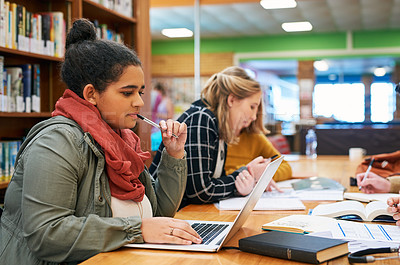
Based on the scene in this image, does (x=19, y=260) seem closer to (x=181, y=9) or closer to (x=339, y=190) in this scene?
(x=339, y=190)

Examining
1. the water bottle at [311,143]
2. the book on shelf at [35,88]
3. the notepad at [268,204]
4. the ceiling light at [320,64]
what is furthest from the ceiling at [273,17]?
the notepad at [268,204]

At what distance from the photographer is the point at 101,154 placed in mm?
1159

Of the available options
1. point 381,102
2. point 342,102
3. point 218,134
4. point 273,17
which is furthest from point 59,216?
point 381,102

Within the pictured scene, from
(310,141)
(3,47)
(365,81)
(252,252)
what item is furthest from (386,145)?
(365,81)

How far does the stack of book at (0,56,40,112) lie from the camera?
2.53 metres

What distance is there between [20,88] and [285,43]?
7535 mm

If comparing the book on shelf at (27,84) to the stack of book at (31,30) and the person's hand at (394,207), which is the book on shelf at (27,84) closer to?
the stack of book at (31,30)

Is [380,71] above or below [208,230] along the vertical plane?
above

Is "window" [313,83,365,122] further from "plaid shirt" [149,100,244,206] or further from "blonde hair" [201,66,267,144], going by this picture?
"plaid shirt" [149,100,244,206]

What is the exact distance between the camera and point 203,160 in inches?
72.3

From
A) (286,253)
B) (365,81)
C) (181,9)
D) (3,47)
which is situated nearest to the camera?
(286,253)

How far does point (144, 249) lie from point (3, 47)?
177cm

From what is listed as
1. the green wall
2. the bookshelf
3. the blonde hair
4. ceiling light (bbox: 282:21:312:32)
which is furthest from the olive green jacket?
the green wall

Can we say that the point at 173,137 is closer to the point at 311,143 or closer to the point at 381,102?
the point at 311,143
